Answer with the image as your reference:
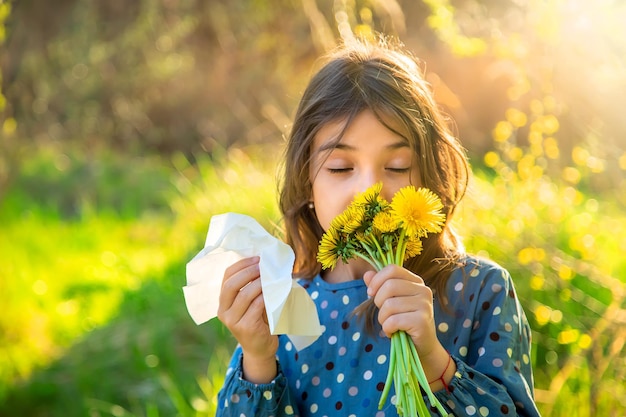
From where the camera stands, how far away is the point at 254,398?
174 centimetres

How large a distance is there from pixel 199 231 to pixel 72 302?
2.99ft

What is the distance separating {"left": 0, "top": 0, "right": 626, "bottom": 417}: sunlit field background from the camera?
292 cm

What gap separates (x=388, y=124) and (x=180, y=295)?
105 inches

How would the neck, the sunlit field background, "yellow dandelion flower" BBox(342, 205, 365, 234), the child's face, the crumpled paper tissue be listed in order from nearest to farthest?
1. "yellow dandelion flower" BBox(342, 205, 365, 234)
2. the crumpled paper tissue
3. the child's face
4. the neck
5. the sunlit field background

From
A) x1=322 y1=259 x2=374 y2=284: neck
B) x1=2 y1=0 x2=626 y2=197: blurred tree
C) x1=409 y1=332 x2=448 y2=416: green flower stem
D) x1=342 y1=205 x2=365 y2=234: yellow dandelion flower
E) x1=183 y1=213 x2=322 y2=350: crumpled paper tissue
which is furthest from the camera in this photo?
x1=2 y1=0 x2=626 y2=197: blurred tree

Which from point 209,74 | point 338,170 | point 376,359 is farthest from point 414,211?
point 209,74

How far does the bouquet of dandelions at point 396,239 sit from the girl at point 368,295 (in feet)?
0.42

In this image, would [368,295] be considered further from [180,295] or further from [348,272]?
[180,295]

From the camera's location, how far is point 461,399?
1530 mm

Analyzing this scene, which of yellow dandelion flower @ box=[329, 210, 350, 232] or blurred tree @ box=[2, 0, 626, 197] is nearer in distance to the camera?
yellow dandelion flower @ box=[329, 210, 350, 232]

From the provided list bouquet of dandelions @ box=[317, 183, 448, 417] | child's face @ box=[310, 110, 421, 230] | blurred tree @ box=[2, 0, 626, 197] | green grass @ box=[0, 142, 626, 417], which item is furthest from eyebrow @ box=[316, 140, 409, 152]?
blurred tree @ box=[2, 0, 626, 197]

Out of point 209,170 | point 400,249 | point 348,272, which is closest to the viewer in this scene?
point 400,249

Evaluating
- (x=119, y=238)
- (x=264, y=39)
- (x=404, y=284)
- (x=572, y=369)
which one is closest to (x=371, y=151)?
(x=404, y=284)

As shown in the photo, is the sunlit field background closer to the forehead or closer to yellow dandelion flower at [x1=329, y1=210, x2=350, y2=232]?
the forehead
